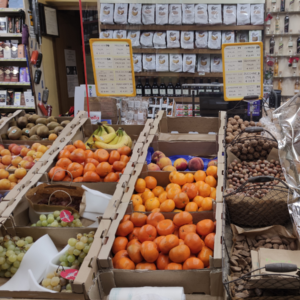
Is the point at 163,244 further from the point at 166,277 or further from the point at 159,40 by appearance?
the point at 159,40

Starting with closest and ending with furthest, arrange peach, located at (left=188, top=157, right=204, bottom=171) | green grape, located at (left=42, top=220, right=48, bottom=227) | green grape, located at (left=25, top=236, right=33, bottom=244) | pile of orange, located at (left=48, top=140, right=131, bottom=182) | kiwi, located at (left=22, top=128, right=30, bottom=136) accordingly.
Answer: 1. green grape, located at (left=25, top=236, right=33, bottom=244)
2. green grape, located at (left=42, top=220, right=48, bottom=227)
3. pile of orange, located at (left=48, top=140, right=131, bottom=182)
4. peach, located at (left=188, top=157, right=204, bottom=171)
5. kiwi, located at (left=22, top=128, right=30, bottom=136)

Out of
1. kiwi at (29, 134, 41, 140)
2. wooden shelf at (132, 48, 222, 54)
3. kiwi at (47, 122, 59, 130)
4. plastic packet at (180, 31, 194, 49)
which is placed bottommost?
kiwi at (29, 134, 41, 140)

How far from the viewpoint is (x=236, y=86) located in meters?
2.31

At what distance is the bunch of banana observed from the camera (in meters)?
2.22

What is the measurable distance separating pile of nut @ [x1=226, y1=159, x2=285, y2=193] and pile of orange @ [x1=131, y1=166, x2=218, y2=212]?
177 millimetres

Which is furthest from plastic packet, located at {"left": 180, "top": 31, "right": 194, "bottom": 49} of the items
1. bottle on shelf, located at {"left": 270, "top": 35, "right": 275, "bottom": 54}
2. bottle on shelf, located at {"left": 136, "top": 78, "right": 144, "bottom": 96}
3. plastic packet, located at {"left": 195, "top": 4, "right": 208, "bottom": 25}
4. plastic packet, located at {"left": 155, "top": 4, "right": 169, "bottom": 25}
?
bottle on shelf, located at {"left": 270, "top": 35, "right": 275, "bottom": 54}

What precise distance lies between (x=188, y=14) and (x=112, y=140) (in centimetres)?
324

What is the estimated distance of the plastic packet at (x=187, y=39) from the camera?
4762 millimetres

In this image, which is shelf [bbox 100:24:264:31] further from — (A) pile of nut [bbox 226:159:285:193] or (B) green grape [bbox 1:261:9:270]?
(B) green grape [bbox 1:261:9:270]

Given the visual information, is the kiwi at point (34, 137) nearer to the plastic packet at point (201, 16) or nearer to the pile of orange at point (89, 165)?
the pile of orange at point (89, 165)

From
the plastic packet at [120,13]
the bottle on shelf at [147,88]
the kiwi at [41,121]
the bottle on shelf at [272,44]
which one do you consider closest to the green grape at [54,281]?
the kiwi at [41,121]

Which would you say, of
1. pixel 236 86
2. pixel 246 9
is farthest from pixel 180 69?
pixel 236 86

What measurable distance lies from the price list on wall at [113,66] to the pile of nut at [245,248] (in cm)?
137

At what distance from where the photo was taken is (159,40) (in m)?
4.80
